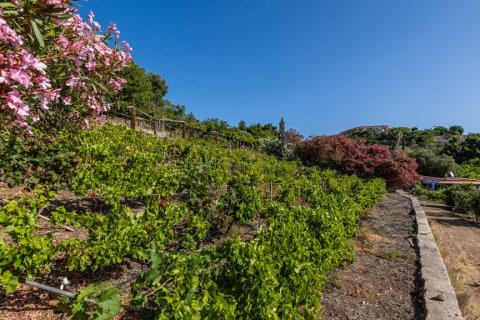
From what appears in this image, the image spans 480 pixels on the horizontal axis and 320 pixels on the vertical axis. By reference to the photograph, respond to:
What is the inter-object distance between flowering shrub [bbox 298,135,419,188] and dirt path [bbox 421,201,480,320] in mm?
3478

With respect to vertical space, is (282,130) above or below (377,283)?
above

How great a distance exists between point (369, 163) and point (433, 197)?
7815 mm

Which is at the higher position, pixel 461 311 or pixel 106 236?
pixel 106 236

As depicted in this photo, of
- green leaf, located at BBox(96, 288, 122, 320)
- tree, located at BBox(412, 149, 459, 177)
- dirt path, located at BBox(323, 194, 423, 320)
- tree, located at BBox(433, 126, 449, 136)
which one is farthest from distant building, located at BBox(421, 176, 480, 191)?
tree, located at BBox(433, 126, 449, 136)

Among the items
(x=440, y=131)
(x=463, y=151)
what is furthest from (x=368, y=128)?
(x=463, y=151)

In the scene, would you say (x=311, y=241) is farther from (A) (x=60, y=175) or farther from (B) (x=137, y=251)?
(A) (x=60, y=175)

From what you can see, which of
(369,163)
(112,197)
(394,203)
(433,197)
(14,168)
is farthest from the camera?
(433,197)

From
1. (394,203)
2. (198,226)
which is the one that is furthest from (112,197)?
(394,203)

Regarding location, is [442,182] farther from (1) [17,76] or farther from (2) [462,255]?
(1) [17,76]

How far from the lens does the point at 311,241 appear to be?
4195 mm

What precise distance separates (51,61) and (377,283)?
523cm

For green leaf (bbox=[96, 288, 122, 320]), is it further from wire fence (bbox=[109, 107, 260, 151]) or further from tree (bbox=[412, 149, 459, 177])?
tree (bbox=[412, 149, 459, 177])

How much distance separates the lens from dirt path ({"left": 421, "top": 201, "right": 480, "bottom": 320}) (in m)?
4.72

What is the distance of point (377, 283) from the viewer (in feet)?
16.2
